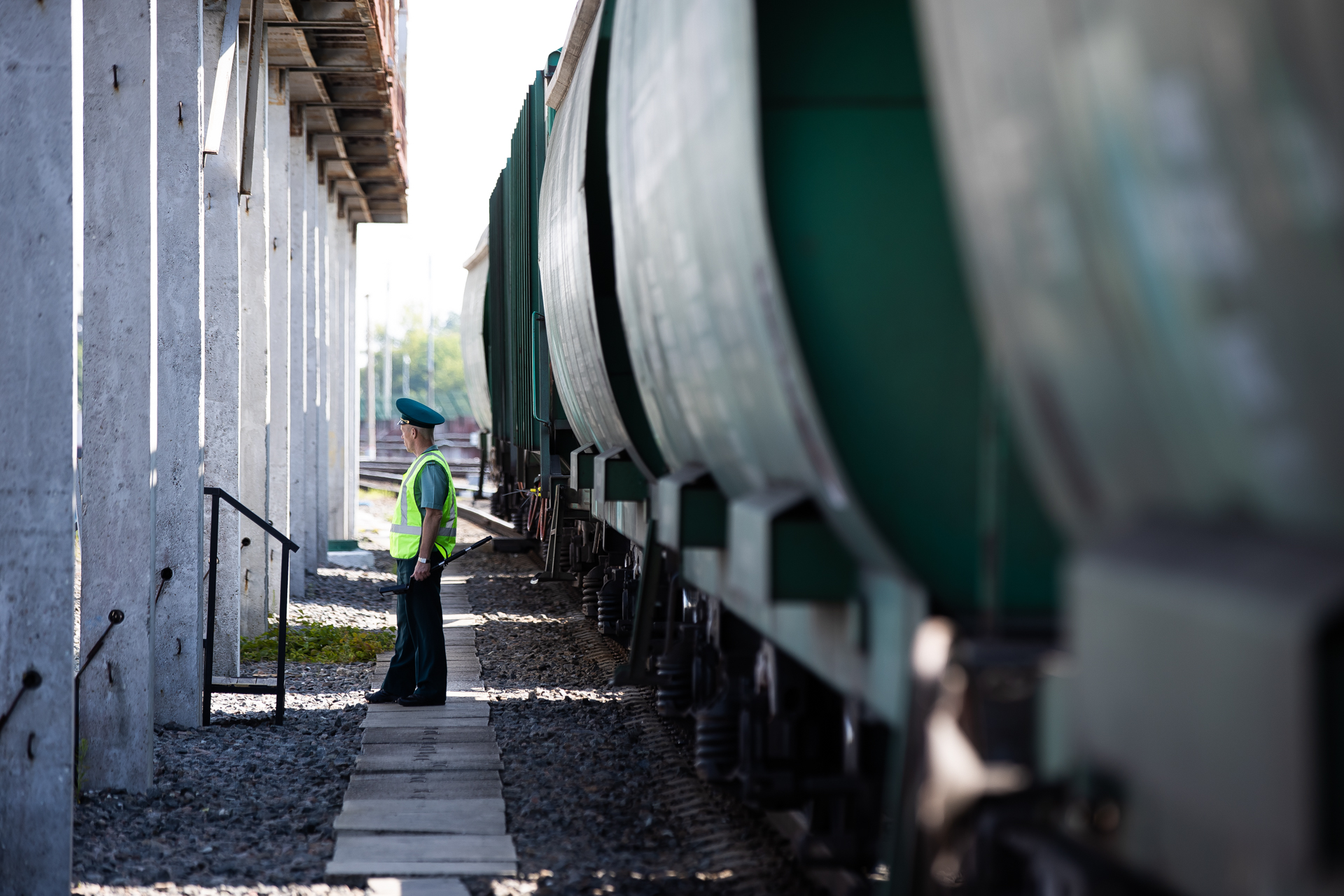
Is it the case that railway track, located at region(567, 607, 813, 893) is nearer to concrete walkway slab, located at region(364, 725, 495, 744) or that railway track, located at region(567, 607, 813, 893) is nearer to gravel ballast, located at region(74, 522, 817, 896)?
gravel ballast, located at region(74, 522, 817, 896)

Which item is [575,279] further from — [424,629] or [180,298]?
[424,629]

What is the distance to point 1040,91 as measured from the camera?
1686mm

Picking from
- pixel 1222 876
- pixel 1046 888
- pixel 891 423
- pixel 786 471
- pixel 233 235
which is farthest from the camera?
pixel 233 235

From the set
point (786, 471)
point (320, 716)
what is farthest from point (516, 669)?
point (786, 471)

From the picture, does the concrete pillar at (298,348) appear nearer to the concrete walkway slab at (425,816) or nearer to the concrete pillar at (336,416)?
the concrete pillar at (336,416)

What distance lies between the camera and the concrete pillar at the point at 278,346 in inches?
496

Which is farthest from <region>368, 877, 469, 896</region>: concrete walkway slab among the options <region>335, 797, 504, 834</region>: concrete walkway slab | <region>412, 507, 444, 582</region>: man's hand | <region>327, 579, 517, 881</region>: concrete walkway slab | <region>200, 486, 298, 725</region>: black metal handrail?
<region>412, 507, 444, 582</region>: man's hand

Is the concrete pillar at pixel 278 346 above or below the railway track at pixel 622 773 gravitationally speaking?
above

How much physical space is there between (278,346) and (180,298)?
5829 millimetres

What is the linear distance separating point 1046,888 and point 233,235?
27.0 feet

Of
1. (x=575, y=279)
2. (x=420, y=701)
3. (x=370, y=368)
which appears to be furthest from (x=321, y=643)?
(x=370, y=368)

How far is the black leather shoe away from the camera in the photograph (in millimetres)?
8625

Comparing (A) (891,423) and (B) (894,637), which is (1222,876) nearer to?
(B) (894,637)

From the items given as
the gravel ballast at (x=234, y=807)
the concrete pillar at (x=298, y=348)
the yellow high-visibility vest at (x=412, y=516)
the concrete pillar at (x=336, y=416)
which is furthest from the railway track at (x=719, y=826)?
the concrete pillar at (x=336, y=416)
